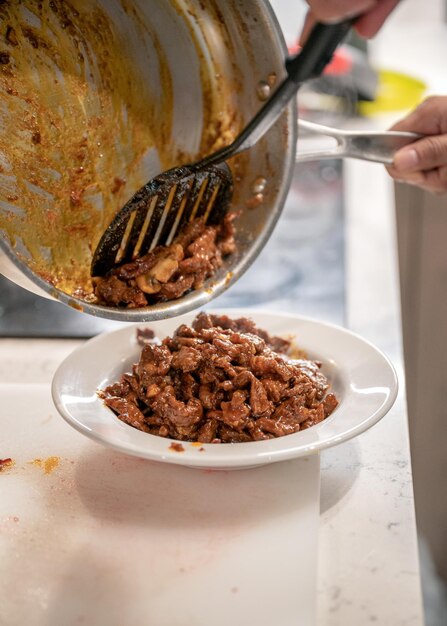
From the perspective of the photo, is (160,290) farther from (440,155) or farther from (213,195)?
(440,155)

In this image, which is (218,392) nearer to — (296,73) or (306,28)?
(296,73)

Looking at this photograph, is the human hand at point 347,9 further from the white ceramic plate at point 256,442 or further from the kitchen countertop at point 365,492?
the kitchen countertop at point 365,492

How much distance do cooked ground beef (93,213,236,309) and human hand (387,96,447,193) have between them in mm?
417

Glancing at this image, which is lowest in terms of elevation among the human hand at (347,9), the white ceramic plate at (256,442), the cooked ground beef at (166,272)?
the white ceramic plate at (256,442)

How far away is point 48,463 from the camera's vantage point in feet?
4.60

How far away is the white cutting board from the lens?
106 centimetres

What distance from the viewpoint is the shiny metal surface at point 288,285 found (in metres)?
1.96

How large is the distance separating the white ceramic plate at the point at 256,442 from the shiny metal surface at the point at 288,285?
Answer: 304 millimetres

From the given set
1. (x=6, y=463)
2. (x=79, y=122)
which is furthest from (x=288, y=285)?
(x=6, y=463)

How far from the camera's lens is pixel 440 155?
158 centimetres

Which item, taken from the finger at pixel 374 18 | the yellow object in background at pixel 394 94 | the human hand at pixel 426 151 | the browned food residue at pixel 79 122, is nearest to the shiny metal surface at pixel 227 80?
the browned food residue at pixel 79 122

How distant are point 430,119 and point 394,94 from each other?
70.0 inches

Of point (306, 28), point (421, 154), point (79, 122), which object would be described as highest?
point (306, 28)

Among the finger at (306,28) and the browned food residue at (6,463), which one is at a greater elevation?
the finger at (306,28)
